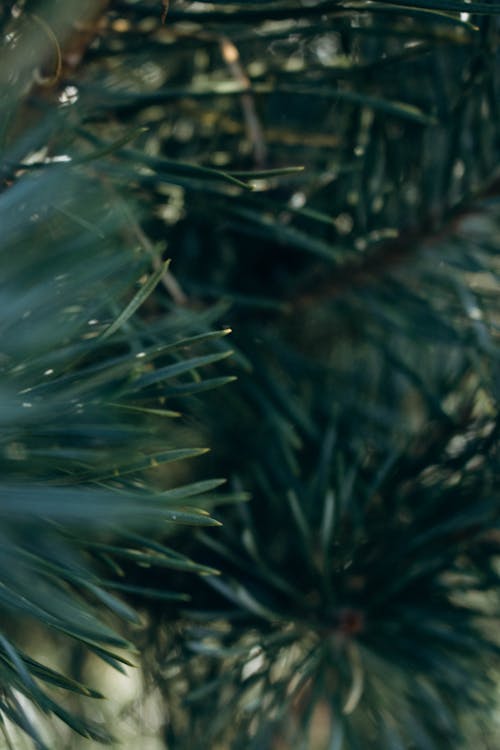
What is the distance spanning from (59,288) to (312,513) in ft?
0.61

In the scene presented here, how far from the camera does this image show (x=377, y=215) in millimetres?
455

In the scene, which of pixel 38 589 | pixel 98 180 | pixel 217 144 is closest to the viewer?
pixel 38 589

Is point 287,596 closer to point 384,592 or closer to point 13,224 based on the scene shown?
point 384,592

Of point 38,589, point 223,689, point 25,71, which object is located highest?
point 25,71

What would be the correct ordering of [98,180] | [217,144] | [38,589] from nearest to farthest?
[38,589], [98,180], [217,144]

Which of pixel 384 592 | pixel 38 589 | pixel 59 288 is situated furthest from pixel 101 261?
pixel 384 592

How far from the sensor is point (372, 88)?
446mm

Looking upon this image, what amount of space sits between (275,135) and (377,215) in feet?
0.24

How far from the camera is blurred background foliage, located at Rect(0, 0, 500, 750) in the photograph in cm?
38

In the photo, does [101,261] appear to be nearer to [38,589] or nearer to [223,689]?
[38,589]

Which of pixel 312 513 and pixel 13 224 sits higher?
pixel 13 224

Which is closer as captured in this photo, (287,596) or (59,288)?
(59,288)

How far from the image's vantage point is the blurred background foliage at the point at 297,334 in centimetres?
38

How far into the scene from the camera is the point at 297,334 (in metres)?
0.53
